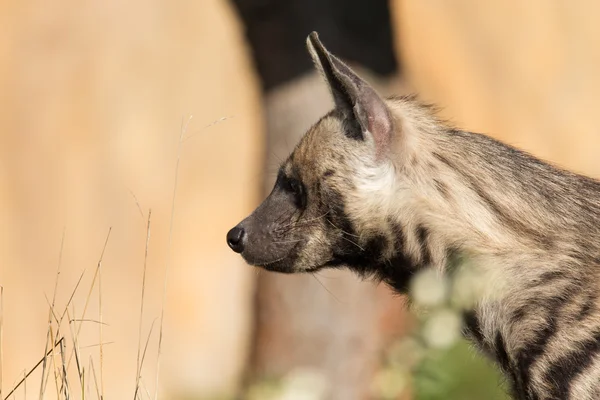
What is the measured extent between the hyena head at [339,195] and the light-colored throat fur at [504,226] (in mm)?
10

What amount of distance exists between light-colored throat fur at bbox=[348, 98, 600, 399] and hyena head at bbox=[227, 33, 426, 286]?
10 mm

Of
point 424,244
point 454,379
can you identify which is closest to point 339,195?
point 424,244

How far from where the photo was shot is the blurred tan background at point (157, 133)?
30.4 ft

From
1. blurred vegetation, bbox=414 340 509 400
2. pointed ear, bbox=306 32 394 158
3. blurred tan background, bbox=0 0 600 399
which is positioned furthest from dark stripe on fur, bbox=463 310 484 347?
blurred tan background, bbox=0 0 600 399

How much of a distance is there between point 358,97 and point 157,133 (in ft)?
20.6

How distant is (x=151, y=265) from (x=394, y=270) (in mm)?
6117

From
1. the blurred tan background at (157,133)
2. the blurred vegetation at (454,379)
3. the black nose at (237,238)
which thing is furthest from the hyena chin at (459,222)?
the blurred tan background at (157,133)

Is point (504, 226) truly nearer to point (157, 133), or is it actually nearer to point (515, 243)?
point (515, 243)

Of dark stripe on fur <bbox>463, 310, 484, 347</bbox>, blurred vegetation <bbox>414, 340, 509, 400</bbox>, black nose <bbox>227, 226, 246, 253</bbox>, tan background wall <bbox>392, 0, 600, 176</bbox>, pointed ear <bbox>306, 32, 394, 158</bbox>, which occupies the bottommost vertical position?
blurred vegetation <bbox>414, 340, 509, 400</bbox>

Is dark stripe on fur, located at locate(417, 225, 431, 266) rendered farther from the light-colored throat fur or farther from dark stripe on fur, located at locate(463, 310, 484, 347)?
dark stripe on fur, located at locate(463, 310, 484, 347)

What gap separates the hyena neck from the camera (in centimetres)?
306

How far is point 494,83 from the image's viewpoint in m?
9.31

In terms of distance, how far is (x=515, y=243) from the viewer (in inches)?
127

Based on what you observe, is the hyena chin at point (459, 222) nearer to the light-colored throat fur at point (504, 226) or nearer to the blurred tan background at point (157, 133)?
the light-colored throat fur at point (504, 226)
